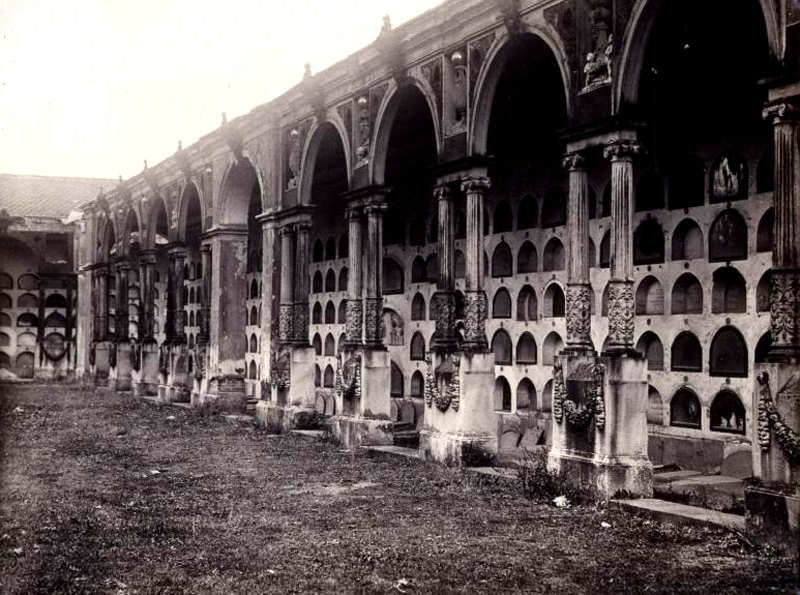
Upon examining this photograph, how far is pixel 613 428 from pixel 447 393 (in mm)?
3464

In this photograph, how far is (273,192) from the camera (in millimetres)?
20297

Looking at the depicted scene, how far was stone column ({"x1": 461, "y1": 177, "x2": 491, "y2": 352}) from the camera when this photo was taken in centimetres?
1354

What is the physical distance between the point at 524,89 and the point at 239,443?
26.0 feet

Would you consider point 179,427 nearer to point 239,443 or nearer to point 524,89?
point 239,443

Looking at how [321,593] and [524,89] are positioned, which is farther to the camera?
[524,89]

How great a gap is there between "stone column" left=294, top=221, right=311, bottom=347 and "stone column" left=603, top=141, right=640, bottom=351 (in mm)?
9271

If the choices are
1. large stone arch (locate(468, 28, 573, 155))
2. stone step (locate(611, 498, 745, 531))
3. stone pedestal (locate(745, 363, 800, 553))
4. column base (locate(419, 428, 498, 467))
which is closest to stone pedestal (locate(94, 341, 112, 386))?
column base (locate(419, 428, 498, 467))

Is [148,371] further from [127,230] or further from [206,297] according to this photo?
[206,297]

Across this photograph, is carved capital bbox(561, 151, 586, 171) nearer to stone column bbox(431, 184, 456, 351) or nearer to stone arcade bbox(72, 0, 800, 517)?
stone arcade bbox(72, 0, 800, 517)

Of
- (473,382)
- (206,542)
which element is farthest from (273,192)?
(206,542)

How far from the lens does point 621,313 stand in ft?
35.6

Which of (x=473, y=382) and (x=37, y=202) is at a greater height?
(x=37, y=202)

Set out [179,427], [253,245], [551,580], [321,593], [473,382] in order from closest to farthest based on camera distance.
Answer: [321,593] → [551,580] → [473,382] → [179,427] → [253,245]

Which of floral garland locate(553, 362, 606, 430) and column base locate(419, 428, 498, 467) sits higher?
floral garland locate(553, 362, 606, 430)
